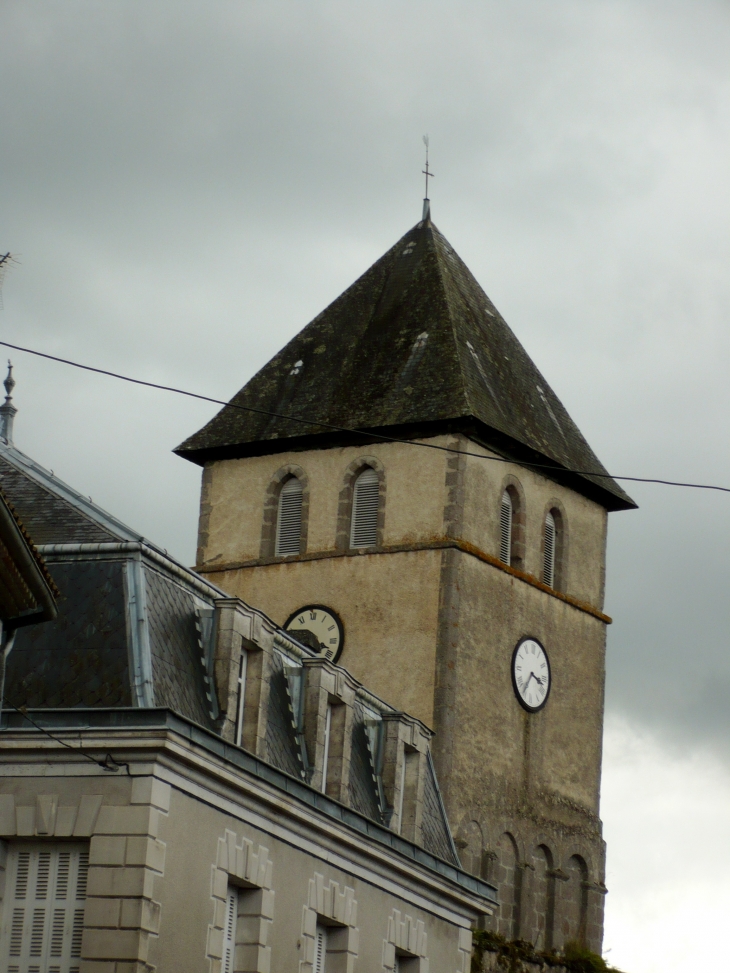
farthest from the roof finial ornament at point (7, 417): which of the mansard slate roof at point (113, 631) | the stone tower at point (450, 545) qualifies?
the stone tower at point (450, 545)

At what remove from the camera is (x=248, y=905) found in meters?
27.2

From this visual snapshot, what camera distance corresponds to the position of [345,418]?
49.0m

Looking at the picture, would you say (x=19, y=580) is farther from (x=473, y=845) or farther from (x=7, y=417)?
(x=473, y=845)

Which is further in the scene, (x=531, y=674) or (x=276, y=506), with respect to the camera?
(x=276, y=506)

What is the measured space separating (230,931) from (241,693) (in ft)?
9.17

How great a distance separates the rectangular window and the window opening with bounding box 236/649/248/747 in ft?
9.68

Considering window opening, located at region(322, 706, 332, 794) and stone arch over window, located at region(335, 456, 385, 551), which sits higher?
stone arch over window, located at region(335, 456, 385, 551)

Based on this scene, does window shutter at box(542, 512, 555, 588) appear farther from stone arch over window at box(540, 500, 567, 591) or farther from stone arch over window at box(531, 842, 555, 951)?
stone arch over window at box(531, 842, 555, 951)

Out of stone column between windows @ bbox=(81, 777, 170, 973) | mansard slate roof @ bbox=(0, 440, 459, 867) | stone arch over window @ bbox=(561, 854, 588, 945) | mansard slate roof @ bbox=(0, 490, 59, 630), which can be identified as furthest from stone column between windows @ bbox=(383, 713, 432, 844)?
stone arch over window @ bbox=(561, 854, 588, 945)

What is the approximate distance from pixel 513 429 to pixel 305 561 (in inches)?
198

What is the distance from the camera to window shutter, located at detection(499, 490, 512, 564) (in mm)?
48594

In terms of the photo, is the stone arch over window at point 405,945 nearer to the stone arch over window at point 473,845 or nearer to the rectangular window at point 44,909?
the rectangular window at point 44,909

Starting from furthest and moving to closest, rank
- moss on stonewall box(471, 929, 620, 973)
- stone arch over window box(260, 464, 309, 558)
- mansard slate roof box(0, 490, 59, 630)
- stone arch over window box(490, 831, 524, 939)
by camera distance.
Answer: stone arch over window box(260, 464, 309, 558)
stone arch over window box(490, 831, 524, 939)
moss on stonewall box(471, 929, 620, 973)
mansard slate roof box(0, 490, 59, 630)

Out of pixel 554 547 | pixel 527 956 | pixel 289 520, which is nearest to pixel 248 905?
pixel 527 956
